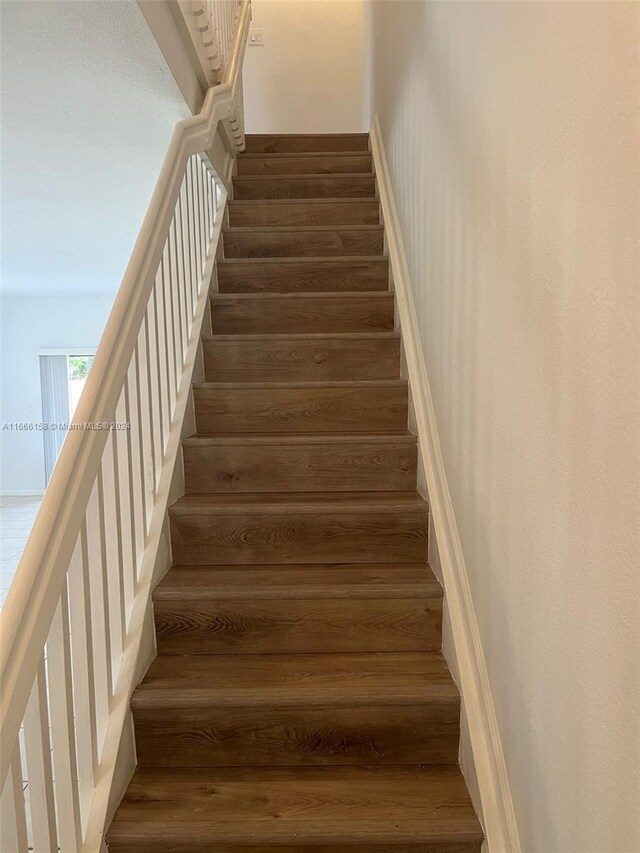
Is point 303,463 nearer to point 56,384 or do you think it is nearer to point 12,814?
point 12,814

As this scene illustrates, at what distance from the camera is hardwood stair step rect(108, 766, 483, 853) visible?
142cm

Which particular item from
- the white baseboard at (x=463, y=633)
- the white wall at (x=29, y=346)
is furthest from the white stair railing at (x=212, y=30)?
the white wall at (x=29, y=346)

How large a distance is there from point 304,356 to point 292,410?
0.91 ft

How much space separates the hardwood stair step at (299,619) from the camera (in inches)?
73.5

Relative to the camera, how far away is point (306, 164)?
12.6 ft

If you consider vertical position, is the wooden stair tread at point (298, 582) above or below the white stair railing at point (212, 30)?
below

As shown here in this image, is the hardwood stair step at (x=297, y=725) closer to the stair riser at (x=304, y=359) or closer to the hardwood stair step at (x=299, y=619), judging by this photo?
the hardwood stair step at (x=299, y=619)

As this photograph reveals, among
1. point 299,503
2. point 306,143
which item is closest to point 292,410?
point 299,503

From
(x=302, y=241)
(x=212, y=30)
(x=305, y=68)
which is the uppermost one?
(x=305, y=68)

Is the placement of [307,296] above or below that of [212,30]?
below

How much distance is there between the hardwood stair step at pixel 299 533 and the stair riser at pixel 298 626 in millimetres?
245

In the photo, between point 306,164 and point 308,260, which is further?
point 306,164

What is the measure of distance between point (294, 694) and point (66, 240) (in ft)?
13.7

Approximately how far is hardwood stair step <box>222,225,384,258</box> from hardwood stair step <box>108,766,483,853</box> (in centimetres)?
232
